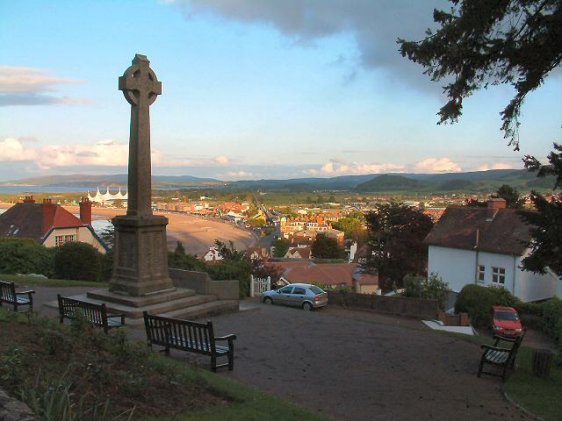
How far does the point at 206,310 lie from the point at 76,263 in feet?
37.8

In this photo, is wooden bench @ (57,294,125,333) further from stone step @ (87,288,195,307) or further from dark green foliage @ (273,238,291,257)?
dark green foliage @ (273,238,291,257)

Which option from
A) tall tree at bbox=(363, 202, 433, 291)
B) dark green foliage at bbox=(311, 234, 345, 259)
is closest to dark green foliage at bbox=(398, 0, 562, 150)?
tall tree at bbox=(363, 202, 433, 291)

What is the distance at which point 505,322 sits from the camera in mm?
23844

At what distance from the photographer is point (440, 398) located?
8180mm

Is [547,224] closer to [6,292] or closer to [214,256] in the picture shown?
Answer: [6,292]

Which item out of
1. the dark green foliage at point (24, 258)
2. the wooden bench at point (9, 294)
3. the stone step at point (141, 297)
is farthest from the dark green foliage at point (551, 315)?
the dark green foliage at point (24, 258)

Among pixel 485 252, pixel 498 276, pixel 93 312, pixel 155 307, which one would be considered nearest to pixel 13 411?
pixel 93 312

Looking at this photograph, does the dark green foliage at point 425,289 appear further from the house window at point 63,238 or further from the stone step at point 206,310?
the house window at point 63,238

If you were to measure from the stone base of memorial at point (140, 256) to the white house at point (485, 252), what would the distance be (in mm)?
24944

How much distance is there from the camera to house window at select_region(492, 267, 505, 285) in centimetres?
3447

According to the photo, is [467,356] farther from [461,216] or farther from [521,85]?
[461,216]

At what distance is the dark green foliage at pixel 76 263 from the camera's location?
23.3 m

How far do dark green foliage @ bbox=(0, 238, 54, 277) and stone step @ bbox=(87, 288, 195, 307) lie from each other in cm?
1122

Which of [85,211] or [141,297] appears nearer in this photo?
[141,297]
